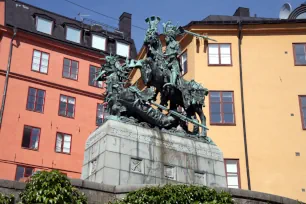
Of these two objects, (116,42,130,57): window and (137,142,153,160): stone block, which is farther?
(116,42,130,57): window

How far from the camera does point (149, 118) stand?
18.9 m

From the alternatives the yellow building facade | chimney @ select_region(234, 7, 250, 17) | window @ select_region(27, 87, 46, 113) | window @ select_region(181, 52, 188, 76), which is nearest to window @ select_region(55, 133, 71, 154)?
window @ select_region(27, 87, 46, 113)

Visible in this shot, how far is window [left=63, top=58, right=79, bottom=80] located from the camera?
4434 cm

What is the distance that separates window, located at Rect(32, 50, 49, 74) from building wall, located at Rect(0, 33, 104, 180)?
36cm

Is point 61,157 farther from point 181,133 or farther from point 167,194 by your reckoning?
point 167,194

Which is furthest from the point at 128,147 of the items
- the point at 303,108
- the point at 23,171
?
the point at 23,171

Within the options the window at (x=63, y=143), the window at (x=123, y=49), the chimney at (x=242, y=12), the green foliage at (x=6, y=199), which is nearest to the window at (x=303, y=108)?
the chimney at (x=242, y=12)

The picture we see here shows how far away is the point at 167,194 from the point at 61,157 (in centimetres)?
2853

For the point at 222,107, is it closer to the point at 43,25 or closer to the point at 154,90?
the point at 154,90

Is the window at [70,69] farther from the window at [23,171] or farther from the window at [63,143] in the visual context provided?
the window at [23,171]

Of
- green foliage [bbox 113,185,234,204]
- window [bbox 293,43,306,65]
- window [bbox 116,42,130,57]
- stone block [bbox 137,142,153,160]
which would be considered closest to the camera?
green foliage [bbox 113,185,234,204]

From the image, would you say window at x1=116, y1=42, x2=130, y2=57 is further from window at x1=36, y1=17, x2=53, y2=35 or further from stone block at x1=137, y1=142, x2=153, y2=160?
stone block at x1=137, y1=142, x2=153, y2=160

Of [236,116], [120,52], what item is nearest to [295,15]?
[236,116]

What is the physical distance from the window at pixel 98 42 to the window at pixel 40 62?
577 cm
